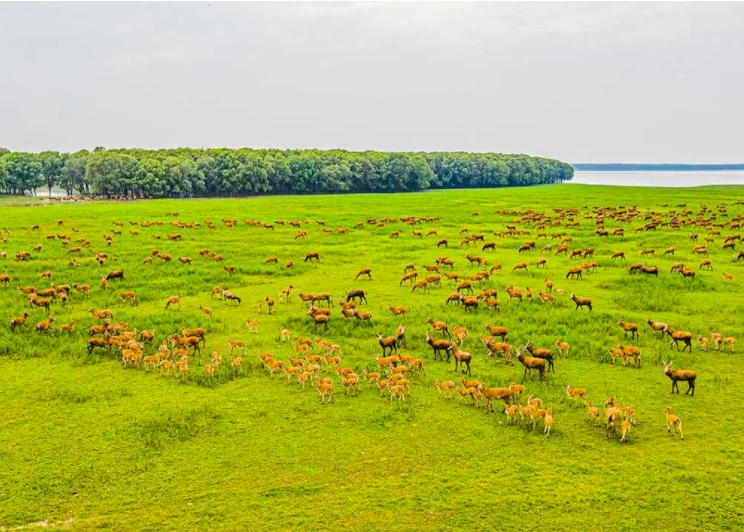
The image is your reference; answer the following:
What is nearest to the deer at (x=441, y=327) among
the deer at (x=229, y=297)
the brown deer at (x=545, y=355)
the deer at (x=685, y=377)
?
the brown deer at (x=545, y=355)

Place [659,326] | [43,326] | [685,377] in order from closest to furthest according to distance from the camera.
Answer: [685,377] → [659,326] → [43,326]

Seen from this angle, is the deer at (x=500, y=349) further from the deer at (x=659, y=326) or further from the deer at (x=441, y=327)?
the deer at (x=659, y=326)

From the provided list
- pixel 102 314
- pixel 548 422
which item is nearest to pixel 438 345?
pixel 548 422

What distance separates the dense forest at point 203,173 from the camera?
107m

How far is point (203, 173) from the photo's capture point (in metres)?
114

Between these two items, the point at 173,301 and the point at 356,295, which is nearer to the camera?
the point at 173,301

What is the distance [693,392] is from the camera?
534 inches

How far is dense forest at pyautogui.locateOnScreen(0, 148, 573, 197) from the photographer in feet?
352

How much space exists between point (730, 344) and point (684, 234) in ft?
91.1

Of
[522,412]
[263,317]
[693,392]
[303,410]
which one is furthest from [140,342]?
[693,392]

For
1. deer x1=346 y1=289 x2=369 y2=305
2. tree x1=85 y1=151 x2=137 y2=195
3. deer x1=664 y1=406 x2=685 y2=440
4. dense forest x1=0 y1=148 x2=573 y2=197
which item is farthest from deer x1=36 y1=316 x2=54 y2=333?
tree x1=85 y1=151 x2=137 y2=195

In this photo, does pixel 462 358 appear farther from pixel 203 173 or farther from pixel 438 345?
pixel 203 173

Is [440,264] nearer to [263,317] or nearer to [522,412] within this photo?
[263,317]

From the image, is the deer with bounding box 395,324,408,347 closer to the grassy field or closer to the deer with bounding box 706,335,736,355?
the grassy field
